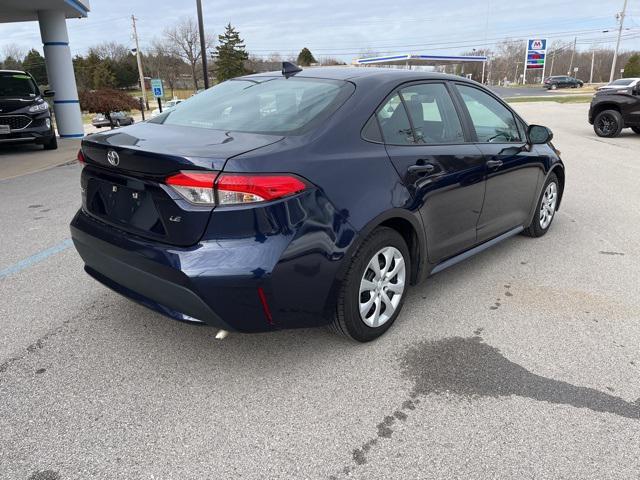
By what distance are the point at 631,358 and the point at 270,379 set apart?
6.98 feet

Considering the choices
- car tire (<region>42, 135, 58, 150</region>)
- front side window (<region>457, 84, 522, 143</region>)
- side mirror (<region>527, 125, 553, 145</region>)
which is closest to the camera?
front side window (<region>457, 84, 522, 143</region>)

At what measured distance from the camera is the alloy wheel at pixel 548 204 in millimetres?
5227

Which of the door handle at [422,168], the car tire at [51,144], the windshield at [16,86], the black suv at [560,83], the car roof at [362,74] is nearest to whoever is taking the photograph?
the door handle at [422,168]

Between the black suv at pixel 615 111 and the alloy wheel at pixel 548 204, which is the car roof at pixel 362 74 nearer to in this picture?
the alloy wheel at pixel 548 204

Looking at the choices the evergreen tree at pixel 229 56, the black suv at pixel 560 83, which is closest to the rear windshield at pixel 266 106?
the evergreen tree at pixel 229 56

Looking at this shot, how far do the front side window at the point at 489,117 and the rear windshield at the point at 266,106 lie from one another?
1.25 meters

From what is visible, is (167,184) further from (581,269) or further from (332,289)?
(581,269)

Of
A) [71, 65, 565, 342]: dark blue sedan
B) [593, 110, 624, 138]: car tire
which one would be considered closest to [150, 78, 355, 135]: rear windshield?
[71, 65, 565, 342]: dark blue sedan

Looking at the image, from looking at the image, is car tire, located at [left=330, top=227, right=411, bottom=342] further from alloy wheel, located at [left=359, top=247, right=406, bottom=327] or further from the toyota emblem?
the toyota emblem

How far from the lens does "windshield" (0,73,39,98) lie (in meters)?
12.1

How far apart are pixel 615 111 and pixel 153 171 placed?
50.1ft

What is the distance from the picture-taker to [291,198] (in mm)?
2541

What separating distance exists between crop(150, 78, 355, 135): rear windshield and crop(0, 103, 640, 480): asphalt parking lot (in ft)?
4.30

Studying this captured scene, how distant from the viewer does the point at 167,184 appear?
8.36 ft
